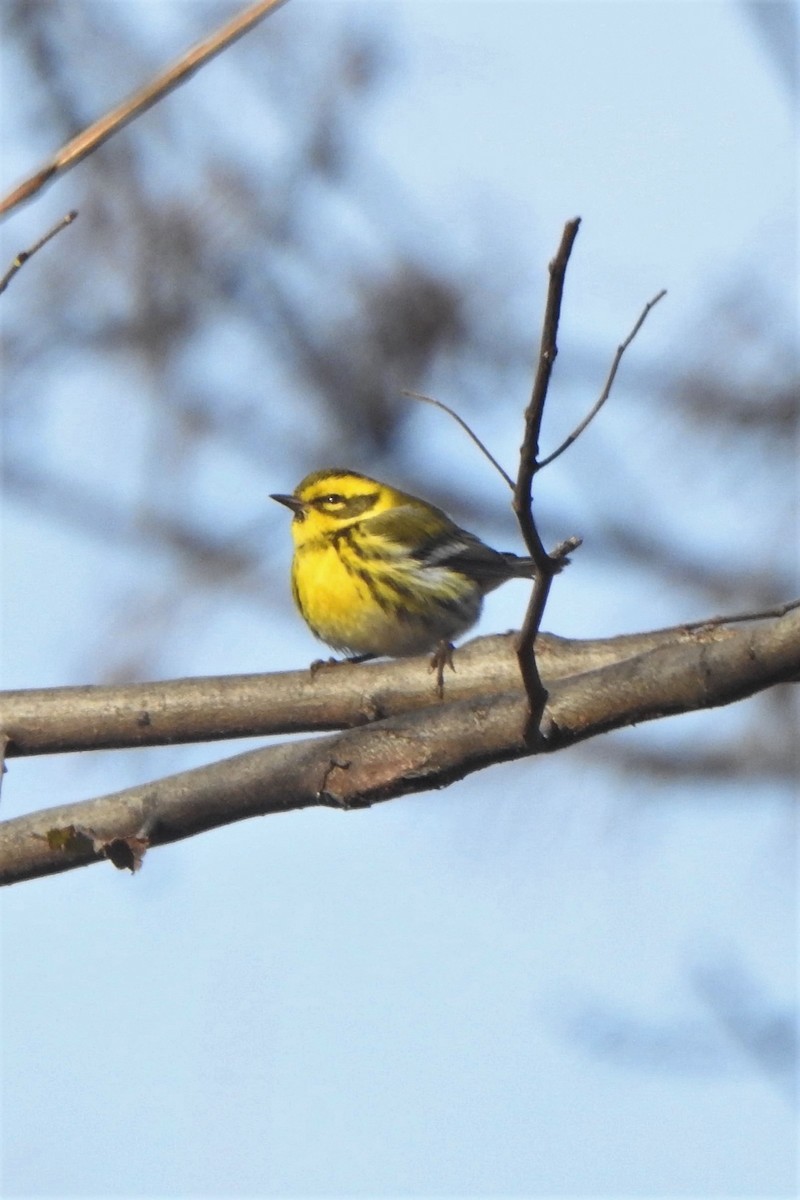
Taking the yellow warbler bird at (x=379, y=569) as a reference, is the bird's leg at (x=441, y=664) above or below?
below

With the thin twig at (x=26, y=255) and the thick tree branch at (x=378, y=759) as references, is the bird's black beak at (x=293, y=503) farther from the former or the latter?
the thin twig at (x=26, y=255)

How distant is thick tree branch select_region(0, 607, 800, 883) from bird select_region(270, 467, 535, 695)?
2288 millimetres

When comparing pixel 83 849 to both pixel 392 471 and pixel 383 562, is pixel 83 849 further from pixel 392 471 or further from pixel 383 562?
pixel 392 471

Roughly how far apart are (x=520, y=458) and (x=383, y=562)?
3.41 m

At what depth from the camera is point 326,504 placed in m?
6.02

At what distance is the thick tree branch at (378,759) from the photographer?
2990mm

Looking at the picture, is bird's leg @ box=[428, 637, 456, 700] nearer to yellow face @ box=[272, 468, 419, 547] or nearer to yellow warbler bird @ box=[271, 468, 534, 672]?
yellow warbler bird @ box=[271, 468, 534, 672]

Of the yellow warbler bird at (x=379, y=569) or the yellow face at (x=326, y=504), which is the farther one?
the yellow face at (x=326, y=504)

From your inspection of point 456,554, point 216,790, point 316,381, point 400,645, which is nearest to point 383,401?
point 316,381

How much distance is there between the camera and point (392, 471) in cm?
704

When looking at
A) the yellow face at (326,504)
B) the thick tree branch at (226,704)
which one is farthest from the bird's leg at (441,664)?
the yellow face at (326,504)

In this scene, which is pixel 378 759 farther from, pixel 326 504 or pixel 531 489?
pixel 326 504

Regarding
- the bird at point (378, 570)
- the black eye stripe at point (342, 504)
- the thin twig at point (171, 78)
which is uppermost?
the black eye stripe at point (342, 504)

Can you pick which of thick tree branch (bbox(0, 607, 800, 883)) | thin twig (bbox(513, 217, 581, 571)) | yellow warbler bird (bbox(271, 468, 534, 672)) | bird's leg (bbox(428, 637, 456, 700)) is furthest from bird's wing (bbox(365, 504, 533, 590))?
thin twig (bbox(513, 217, 581, 571))
